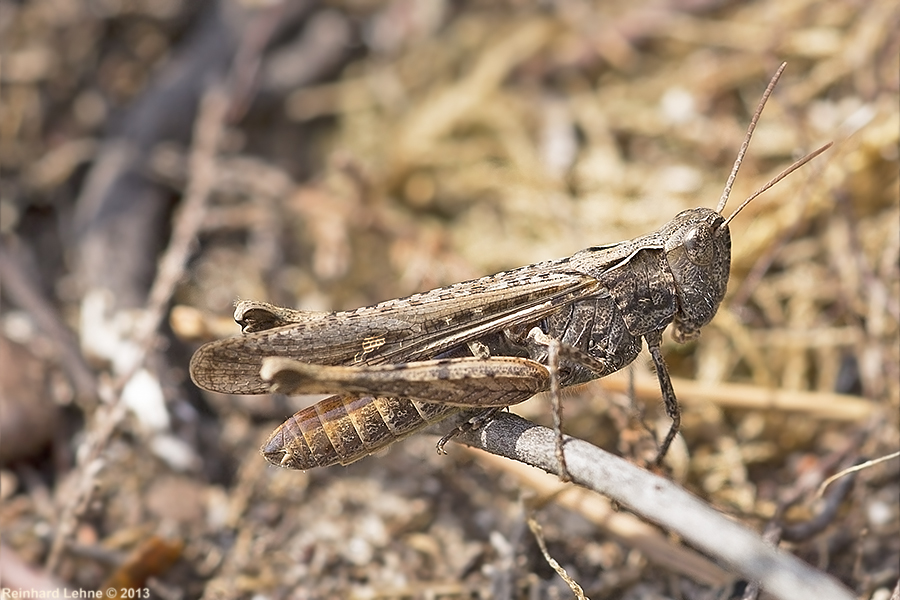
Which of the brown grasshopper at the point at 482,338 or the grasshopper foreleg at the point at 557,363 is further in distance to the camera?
the brown grasshopper at the point at 482,338

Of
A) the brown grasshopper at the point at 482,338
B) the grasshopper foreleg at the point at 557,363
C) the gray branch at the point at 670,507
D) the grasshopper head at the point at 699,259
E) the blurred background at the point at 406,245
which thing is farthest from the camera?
the blurred background at the point at 406,245

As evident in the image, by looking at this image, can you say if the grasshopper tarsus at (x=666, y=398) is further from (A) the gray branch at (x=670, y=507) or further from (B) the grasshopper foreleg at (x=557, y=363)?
(A) the gray branch at (x=670, y=507)

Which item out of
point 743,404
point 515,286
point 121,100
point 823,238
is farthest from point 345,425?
point 121,100

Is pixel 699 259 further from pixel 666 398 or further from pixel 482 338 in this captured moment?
pixel 482 338

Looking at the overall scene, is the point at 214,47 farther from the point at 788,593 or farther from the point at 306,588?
the point at 788,593

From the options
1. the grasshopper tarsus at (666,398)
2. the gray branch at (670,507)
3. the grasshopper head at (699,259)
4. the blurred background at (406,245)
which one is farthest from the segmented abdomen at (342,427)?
the grasshopper head at (699,259)

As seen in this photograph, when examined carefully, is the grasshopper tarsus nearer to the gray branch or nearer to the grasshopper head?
the grasshopper head

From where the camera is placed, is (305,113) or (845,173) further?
(305,113)
